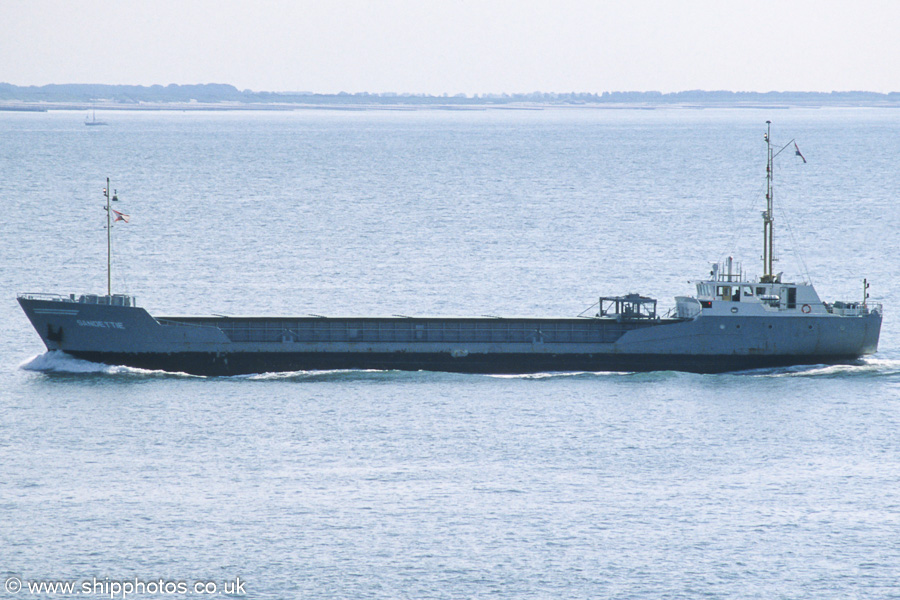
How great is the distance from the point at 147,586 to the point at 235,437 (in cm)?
1170

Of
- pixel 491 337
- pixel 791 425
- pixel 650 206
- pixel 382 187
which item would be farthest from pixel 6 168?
pixel 791 425

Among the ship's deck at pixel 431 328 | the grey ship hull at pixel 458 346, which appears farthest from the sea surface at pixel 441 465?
the ship's deck at pixel 431 328

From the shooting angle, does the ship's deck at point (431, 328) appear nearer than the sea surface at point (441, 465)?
No

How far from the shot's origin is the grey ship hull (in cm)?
5388

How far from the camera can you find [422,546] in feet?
118

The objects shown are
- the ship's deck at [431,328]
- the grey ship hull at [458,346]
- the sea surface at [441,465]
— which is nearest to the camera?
the sea surface at [441,465]

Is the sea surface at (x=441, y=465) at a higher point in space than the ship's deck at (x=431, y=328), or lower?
lower

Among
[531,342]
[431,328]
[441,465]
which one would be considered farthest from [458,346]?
[441,465]

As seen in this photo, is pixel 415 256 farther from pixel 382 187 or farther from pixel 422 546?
pixel 382 187

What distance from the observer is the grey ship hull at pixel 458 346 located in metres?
53.9

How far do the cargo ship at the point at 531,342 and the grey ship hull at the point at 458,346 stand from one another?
0.15 feet

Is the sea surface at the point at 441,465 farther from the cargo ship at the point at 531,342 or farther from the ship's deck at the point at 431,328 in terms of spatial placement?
the ship's deck at the point at 431,328

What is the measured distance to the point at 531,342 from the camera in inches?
2167

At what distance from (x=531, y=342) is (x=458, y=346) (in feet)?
10.9
